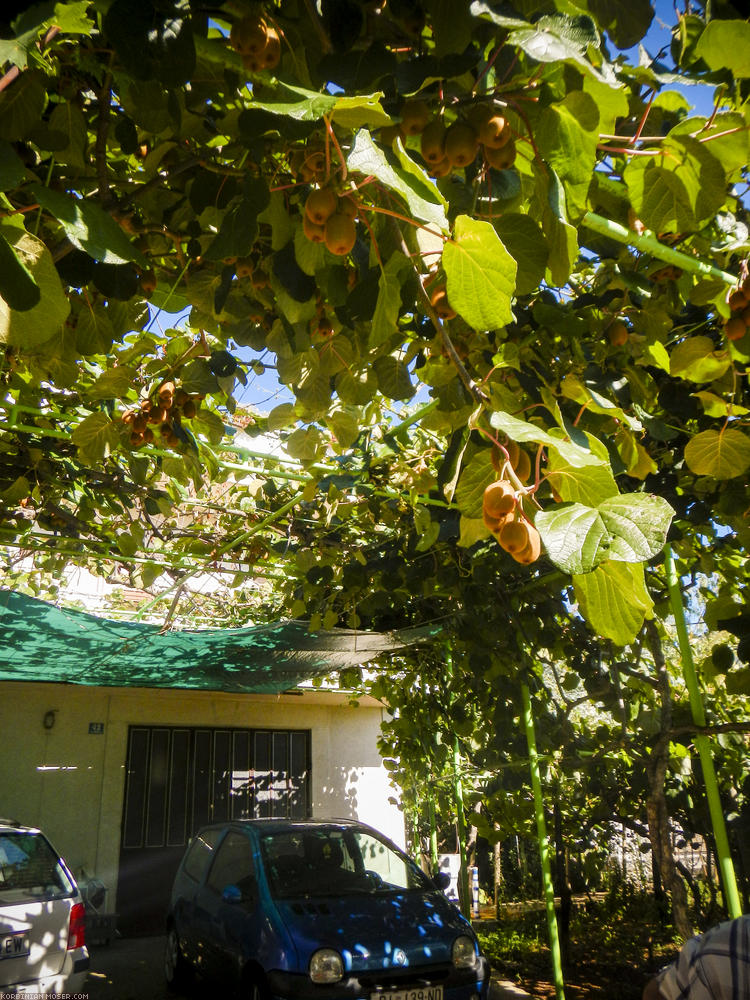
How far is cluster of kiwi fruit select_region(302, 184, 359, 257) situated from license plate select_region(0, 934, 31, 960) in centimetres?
418

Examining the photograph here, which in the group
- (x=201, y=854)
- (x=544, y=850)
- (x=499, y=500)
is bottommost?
(x=201, y=854)

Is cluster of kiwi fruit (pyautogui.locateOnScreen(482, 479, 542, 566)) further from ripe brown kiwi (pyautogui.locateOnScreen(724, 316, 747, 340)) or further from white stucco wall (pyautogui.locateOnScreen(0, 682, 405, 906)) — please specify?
white stucco wall (pyautogui.locateOnScreen(0, 682, 405, 906))

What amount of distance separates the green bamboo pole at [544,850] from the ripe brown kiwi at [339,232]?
135 inches

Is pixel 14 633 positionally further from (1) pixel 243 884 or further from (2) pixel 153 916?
(2) pixel 153 916

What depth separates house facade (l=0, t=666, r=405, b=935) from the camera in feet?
22.1

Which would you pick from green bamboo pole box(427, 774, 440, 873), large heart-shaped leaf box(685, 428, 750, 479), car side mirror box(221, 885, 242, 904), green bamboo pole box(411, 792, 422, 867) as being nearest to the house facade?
green bamboo pole box(411, 792, 422, 867)

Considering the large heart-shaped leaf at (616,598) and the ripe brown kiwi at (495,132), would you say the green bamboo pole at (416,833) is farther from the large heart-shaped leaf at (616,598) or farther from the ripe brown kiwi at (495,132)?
the ripe brown kiwi at (495,132)

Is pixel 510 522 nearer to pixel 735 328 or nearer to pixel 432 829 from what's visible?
pixel 735 328

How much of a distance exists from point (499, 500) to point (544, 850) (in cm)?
341

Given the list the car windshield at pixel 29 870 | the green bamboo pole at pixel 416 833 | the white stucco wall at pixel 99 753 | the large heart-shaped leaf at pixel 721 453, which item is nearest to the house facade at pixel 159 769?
the white stucco wall at pixel 99 753

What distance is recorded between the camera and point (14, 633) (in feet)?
14.9

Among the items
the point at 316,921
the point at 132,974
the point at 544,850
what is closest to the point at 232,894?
the point at 316,921

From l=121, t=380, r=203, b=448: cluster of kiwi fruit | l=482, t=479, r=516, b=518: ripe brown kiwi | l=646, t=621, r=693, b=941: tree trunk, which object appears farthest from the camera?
l=646, t=621, r=693, b=941: tree trunk

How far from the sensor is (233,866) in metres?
4.34
